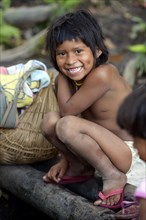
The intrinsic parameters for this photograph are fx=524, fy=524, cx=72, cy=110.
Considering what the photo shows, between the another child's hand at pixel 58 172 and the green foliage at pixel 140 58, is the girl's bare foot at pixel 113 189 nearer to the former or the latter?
the another child's hand at pixel 58 172

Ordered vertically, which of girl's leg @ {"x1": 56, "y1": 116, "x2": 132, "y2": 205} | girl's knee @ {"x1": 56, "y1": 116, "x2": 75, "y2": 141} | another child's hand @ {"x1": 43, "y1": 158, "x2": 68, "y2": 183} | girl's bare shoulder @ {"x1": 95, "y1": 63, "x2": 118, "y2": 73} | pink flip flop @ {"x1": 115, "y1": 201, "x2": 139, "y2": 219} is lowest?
another child's hand @ {"x1": 43, "y1": 158, "x2": 68, "y2": 183}

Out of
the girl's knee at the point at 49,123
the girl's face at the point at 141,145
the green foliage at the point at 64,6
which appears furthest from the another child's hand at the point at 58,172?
the green foliage at the point at 64,6

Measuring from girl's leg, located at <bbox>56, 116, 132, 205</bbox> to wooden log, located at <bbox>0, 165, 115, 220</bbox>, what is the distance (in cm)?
19

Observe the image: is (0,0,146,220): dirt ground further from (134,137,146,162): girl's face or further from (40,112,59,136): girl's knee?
(134,137,146,162): girl's face

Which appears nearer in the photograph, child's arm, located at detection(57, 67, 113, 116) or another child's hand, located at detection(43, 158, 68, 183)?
child's arm, located at detection(57, 67, 113, 116)

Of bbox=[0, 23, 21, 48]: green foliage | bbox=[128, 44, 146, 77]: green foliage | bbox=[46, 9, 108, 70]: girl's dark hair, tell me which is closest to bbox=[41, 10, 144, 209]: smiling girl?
bbox=[46, 9, 108, 70]: girl's dark hair

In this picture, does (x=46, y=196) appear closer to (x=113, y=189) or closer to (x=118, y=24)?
(x=113, y=189)

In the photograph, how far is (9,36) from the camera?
9281 mm

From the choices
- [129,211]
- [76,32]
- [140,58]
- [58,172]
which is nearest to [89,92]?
[76,32]

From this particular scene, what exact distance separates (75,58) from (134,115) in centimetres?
132

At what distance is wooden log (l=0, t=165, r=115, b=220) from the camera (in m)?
3.28

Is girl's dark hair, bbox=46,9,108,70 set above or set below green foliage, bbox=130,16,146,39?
above

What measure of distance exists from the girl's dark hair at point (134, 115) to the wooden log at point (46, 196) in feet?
3.08

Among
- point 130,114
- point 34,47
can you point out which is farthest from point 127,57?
point 130,114
